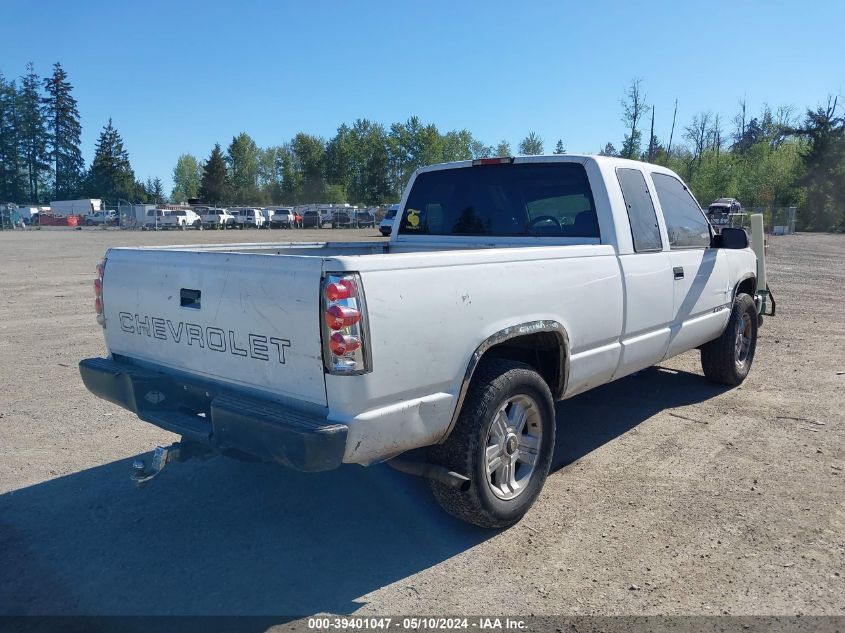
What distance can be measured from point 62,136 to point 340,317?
115m

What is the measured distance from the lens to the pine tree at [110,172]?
100 metres

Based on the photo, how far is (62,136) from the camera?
A: 330ft

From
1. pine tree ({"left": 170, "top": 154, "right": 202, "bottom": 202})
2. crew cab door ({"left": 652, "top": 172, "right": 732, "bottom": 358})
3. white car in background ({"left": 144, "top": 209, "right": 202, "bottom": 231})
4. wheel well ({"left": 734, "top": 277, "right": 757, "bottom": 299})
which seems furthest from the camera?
pine tree ({"left": 170, "top": 154, "right": 202, "bottom": 202})

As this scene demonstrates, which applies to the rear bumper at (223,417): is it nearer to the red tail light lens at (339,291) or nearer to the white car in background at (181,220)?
the red tail light lens at (339,291)

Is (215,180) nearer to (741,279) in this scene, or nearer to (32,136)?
(32,136)

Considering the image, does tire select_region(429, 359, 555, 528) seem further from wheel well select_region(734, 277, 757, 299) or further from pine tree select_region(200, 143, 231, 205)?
pine tree select_region(200, 143, 231, 205)

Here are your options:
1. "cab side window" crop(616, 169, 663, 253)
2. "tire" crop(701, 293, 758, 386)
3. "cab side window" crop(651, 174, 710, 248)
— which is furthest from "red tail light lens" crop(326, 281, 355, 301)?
"tire" crop(701, 293, 758, 386)

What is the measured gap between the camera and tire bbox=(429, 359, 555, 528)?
338 centimetres

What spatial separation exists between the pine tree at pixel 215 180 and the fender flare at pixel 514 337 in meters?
99.5

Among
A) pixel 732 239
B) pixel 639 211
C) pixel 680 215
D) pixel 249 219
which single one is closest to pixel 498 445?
pixel 639 211

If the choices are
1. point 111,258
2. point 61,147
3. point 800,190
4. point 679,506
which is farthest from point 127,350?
point 61,147

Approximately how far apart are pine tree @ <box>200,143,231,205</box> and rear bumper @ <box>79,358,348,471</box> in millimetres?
99026

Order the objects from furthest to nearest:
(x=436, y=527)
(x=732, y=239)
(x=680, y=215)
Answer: (x=732, y=239)
(x=680, y=215)
(x=436, y=527)

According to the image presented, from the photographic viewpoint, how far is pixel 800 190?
5681cm
